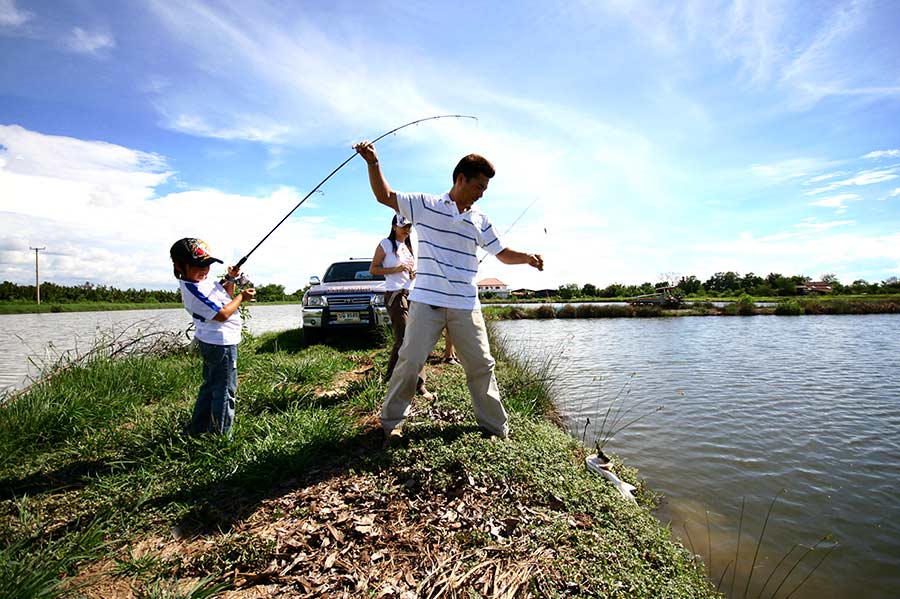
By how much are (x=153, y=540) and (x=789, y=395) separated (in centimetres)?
1087

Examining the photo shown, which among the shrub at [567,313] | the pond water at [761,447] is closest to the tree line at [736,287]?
the shrub at [567,313]

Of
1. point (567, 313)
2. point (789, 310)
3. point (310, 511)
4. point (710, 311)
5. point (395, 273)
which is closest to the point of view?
point (310, 511)

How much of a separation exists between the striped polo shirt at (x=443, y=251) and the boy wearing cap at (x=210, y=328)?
162 centimetres

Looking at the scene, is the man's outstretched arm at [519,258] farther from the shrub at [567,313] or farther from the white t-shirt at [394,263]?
the shrub at [567,313]

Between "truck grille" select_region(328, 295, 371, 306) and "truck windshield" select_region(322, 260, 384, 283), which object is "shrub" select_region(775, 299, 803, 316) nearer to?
"truck windshield" select_region(322, 260, 384, 283)

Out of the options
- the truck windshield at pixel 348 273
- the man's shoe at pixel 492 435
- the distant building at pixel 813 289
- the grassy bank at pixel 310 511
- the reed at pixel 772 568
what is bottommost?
the reed at pixel 772 568

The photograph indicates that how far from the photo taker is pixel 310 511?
2709 millimetres

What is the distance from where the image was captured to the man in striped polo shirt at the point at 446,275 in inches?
129

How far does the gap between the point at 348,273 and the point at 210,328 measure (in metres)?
6.90

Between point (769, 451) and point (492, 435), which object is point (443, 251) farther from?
point (769, 451)

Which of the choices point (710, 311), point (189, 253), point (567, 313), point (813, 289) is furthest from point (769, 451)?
point (813, 289)

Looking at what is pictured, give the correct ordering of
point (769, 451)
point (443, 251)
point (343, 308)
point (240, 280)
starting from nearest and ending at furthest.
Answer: point (443, 251)
point (240, 280)
point (769, 451)
point (343, 308)

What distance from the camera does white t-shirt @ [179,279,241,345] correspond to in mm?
3350

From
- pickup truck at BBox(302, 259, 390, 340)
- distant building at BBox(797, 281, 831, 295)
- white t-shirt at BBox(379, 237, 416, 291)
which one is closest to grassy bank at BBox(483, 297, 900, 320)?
distant building at BBox(797, 281, 831, 295)
